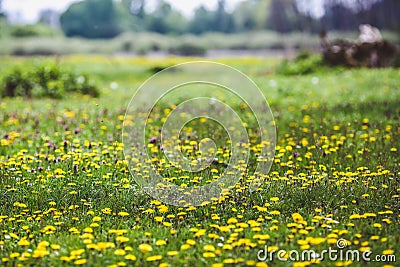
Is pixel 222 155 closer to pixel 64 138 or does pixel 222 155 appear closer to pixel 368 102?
pixel 64 138

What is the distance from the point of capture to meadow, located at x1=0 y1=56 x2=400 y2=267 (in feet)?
13.9

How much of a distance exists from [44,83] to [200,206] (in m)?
9.76

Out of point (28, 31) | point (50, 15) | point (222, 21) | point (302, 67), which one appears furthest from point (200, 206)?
point (50, 15)

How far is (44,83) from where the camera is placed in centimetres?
1392

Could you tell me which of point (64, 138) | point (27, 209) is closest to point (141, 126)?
point (64, 138)

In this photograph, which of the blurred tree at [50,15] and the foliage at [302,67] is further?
the blurred tree at [50,15]

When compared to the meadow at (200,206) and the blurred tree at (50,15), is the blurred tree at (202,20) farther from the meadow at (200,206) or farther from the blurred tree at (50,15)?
the meadow at (200,206)

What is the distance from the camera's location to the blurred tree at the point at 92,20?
152 ft

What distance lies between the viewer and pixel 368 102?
1066cm

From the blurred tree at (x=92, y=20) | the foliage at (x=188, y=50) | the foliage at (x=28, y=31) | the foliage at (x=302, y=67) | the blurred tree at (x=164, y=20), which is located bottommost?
the foliage at (x=302, y=67)

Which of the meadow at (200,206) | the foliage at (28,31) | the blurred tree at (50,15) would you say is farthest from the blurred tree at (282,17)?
the meadow at (200,206)

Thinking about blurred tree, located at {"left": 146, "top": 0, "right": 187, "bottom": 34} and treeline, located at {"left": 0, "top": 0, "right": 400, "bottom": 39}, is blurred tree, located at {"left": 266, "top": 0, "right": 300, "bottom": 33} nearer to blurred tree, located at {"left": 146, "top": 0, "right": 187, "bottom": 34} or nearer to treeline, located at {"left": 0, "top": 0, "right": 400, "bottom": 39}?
treeline, located at {"left": 0, "top": 0, "right": 400, "bottom": 39}

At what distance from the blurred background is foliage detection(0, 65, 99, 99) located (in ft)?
79.6

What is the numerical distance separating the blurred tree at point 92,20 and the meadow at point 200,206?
39.0m
